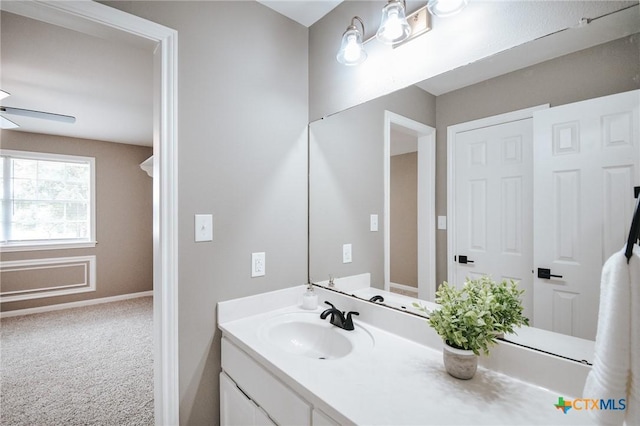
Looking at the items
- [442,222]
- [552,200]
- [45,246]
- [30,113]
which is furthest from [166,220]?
[45,246]

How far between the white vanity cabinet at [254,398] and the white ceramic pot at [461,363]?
1.32 feet

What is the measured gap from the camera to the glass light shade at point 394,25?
1172 mm

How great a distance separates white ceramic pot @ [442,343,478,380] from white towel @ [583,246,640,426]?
0.32 m

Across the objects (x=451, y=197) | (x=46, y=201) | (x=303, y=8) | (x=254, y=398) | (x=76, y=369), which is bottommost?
(x=76, y=369)

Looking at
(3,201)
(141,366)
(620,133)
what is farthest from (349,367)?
(3,201)

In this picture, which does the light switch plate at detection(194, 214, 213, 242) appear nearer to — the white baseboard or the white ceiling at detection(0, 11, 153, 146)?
the white ceiling at detection(0, 11, 153, 146)

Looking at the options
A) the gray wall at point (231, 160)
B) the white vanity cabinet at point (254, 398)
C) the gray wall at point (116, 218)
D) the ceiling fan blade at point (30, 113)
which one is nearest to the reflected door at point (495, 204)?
the white vanity cabinet at point (254, 398)

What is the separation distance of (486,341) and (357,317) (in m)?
0.68

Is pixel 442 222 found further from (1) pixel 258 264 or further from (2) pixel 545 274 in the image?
(1) pixel 258 264

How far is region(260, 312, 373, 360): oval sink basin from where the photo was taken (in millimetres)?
1286

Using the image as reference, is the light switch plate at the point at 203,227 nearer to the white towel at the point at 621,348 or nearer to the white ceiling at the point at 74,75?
the white ceiling at the point at 74,75

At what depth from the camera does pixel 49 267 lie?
4.21 meters

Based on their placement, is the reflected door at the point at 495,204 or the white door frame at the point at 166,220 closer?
the reflected door at the point at 495,204

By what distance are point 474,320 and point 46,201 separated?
5.55 m
